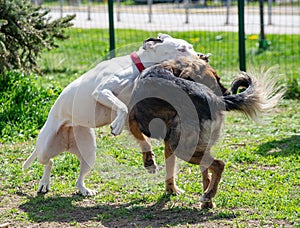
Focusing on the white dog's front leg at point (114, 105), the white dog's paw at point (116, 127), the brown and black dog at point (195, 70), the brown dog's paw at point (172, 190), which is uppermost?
the brown and black dog at point (195, 70)

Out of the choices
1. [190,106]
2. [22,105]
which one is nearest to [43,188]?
[190,106]

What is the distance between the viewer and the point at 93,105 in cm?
561

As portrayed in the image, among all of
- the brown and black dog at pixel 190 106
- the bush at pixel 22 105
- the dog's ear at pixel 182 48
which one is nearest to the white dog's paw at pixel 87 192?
the brown and black dog at pixel 190 106

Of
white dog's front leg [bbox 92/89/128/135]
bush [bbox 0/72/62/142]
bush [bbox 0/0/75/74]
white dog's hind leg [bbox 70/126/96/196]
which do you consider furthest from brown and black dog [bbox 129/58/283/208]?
bush [bbox 0/0/75/74]

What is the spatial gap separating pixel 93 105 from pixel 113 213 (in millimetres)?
956

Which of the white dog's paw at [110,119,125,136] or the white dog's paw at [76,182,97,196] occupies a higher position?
the white dog's paw at [110,119,125,136]

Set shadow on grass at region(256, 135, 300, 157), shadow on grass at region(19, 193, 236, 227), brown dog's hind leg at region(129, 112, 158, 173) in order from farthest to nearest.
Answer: shadow on grass at region(256, 135, 300, 157) < brown dog's hind leg at region(129, 112, 158, 173) < shadow on grass at region(19, 193, 236, 227)

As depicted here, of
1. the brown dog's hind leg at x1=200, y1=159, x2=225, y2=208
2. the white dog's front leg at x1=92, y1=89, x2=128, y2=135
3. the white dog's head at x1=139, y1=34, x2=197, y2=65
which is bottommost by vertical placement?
the brown dog's hind leg at x1=200, y1=159, x2=225, y2=208

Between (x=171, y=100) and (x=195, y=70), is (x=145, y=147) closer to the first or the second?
(x=171, y=100)

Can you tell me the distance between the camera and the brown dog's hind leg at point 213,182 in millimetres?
5324

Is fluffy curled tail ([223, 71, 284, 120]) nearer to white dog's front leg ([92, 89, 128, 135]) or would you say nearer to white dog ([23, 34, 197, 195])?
white dog ([23, 34, 197, 195])

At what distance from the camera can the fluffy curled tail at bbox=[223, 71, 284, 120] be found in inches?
208

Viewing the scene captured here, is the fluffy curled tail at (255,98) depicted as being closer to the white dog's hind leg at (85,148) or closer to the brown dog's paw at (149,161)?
the brown dog's paw at (149,161)

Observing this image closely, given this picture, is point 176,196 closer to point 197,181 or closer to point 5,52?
point 197,181
